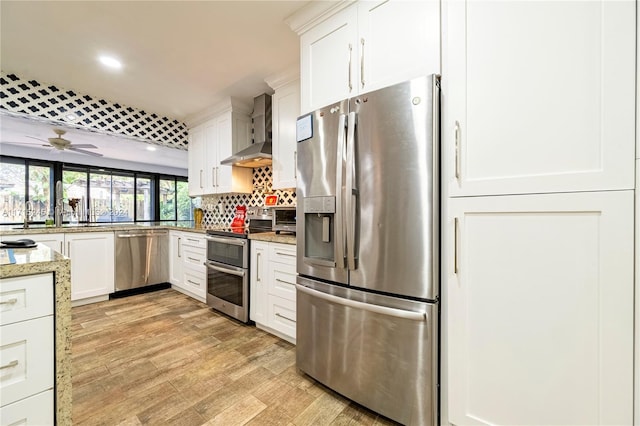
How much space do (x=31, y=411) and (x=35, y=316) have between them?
339 millimetres

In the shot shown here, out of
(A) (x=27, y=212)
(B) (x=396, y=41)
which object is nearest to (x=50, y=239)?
(A) (x=27, y=212)

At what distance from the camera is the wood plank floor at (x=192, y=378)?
1.47 m

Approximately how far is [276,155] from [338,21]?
140 centimetres

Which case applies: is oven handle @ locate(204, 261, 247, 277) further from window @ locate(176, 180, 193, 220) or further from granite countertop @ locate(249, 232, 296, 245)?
window @ locate(176, 180, 193, 220)

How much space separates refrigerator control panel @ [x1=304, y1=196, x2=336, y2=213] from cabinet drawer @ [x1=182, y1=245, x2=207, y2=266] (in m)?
2.07

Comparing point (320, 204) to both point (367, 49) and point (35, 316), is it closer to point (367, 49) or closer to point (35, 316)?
point (367, 49)

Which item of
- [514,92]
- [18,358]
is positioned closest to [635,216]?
[514,92]

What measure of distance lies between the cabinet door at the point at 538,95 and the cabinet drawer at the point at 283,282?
56.6 inches

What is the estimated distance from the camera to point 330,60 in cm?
176

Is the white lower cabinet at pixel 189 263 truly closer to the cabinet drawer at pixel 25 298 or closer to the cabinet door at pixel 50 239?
the cabinet door at pixel 50 239

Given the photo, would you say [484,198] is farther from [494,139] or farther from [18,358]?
[18,358]

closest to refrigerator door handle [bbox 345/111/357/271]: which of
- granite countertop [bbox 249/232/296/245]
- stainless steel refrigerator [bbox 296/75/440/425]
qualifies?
stainless steel refrigerator [bbox 296/75/440/425]

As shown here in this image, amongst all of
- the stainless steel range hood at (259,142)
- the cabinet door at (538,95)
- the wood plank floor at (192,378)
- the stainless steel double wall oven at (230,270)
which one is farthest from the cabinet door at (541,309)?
the stainless steel range hood at (259,142)

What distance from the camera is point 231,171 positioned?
3.42m
